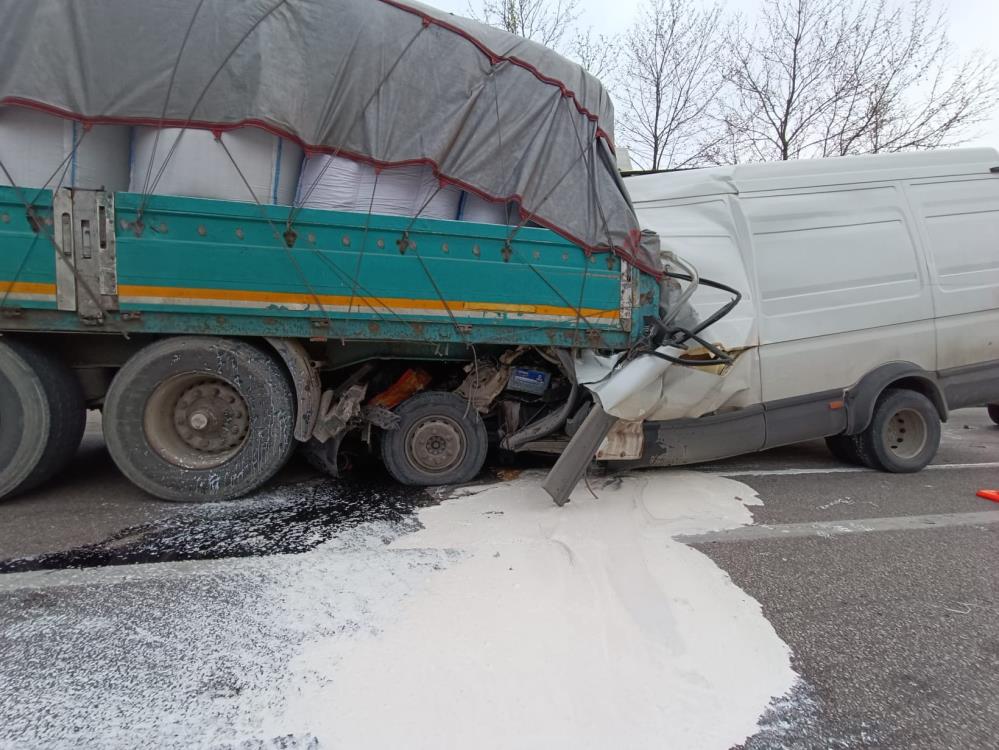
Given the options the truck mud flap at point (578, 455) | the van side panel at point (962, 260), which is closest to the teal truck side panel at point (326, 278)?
the truck mud flap at point (578, 455)

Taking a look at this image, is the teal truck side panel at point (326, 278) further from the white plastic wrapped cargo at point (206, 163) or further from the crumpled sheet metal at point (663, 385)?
the crumpled sheet metal at point (663, 385)

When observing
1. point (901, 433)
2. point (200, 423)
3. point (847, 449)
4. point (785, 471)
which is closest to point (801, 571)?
point (785, 471)

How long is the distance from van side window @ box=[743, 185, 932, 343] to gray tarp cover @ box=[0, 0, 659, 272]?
42.8 inches

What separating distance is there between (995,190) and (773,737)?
5566mm

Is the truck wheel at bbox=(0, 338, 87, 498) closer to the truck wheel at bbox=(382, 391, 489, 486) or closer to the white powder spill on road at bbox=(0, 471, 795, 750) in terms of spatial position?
the white powder spill on road at bbox=(0, 471, 795, 750)

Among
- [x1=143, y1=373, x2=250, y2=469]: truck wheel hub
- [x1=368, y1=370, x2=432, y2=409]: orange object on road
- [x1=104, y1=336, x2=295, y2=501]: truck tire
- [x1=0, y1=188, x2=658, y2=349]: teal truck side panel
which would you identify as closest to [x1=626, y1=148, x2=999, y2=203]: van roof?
[x1=0, y1=188, x2=658, y2=349]: teal truck side panel

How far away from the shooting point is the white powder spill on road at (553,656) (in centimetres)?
182

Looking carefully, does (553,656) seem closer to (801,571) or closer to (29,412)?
(801,571)

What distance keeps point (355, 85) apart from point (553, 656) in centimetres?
349

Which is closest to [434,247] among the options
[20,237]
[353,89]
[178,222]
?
[353,89]

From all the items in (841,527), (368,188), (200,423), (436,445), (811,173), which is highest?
(811,173)

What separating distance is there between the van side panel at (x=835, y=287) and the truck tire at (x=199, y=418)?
377cm

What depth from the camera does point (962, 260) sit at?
15.4ft

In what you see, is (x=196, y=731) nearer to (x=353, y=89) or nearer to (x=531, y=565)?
(x=531, y=565)
